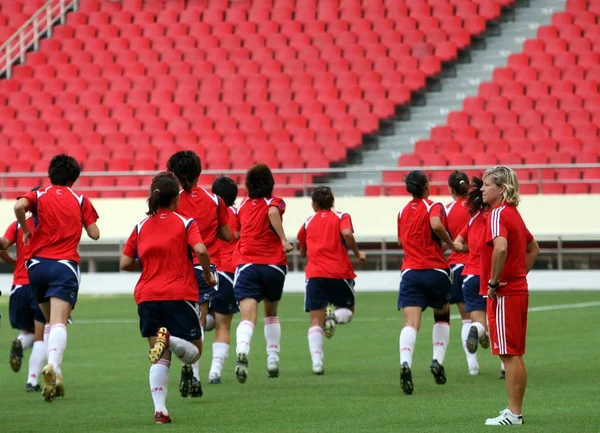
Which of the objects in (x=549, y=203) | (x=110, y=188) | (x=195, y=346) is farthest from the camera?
(x=110, y=188)

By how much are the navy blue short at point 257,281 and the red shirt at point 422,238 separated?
1292 mm

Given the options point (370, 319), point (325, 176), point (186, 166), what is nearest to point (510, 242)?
point (186, 166)

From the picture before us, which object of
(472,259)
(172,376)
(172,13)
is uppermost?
(172,13)

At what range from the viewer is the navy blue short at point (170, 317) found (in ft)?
29.6

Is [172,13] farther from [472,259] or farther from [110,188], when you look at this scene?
[472,259]

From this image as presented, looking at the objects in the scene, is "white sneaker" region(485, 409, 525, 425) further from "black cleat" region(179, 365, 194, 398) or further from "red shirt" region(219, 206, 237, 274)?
"red shirt" region(219, 206, 237, 274)

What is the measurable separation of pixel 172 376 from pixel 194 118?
638 inches

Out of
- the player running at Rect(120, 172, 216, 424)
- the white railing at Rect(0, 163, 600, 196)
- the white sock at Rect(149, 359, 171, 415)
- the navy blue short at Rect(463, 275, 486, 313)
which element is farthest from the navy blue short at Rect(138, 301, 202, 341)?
the white railing at Rect(0, 163, 600, 196)

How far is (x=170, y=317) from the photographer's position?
9.04 metres

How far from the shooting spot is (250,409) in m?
9.69

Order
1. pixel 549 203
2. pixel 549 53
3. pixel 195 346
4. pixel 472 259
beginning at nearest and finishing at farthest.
Answer: pixel 195 346 → pixel 472 259 → pixel 549 203 → pixel 549 53

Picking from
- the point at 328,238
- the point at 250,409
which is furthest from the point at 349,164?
the point at 250,409

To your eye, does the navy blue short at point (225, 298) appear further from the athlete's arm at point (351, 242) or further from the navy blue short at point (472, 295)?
the navy blue short at point (472, 295)

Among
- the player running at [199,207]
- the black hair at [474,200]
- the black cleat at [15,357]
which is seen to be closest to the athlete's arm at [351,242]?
the black hair at [474,200]
